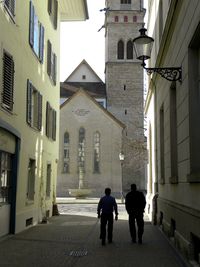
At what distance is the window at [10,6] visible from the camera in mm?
13219

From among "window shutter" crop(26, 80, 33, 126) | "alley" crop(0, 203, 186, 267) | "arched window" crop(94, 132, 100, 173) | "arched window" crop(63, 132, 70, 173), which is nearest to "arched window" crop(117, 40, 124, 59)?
"arched window" crop(94, 132, 100, 173)

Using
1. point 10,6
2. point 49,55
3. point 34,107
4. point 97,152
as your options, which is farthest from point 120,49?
point 10,6

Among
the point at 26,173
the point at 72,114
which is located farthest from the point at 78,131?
the point at 26,173

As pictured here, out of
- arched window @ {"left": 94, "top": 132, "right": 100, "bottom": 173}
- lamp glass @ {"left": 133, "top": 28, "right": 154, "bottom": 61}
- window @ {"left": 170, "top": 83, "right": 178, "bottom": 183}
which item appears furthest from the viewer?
arched window @ {"left": 94, "top": 132, "right": 100, "bottom": 173}

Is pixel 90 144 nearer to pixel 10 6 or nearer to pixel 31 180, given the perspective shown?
pixel 31 180

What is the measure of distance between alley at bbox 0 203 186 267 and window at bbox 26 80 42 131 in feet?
12.9

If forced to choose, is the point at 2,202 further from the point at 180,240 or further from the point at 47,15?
the point at 47,15

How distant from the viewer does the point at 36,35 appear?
60.1 ft

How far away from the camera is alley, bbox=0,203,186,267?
10102 millimetres

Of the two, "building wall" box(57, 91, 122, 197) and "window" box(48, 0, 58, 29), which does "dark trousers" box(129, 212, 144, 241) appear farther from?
"building wall" box(57, 91, 122, 197)

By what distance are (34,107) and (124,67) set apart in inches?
2286

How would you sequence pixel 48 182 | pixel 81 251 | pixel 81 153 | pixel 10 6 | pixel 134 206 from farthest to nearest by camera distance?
pixel 81 153 → pixel 48 182 → pixel 134 206 → pixel 10 6 → pixel 81 251

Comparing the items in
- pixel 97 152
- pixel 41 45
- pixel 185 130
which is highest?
pixel 41 45

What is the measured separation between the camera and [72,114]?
65562 millimetres
